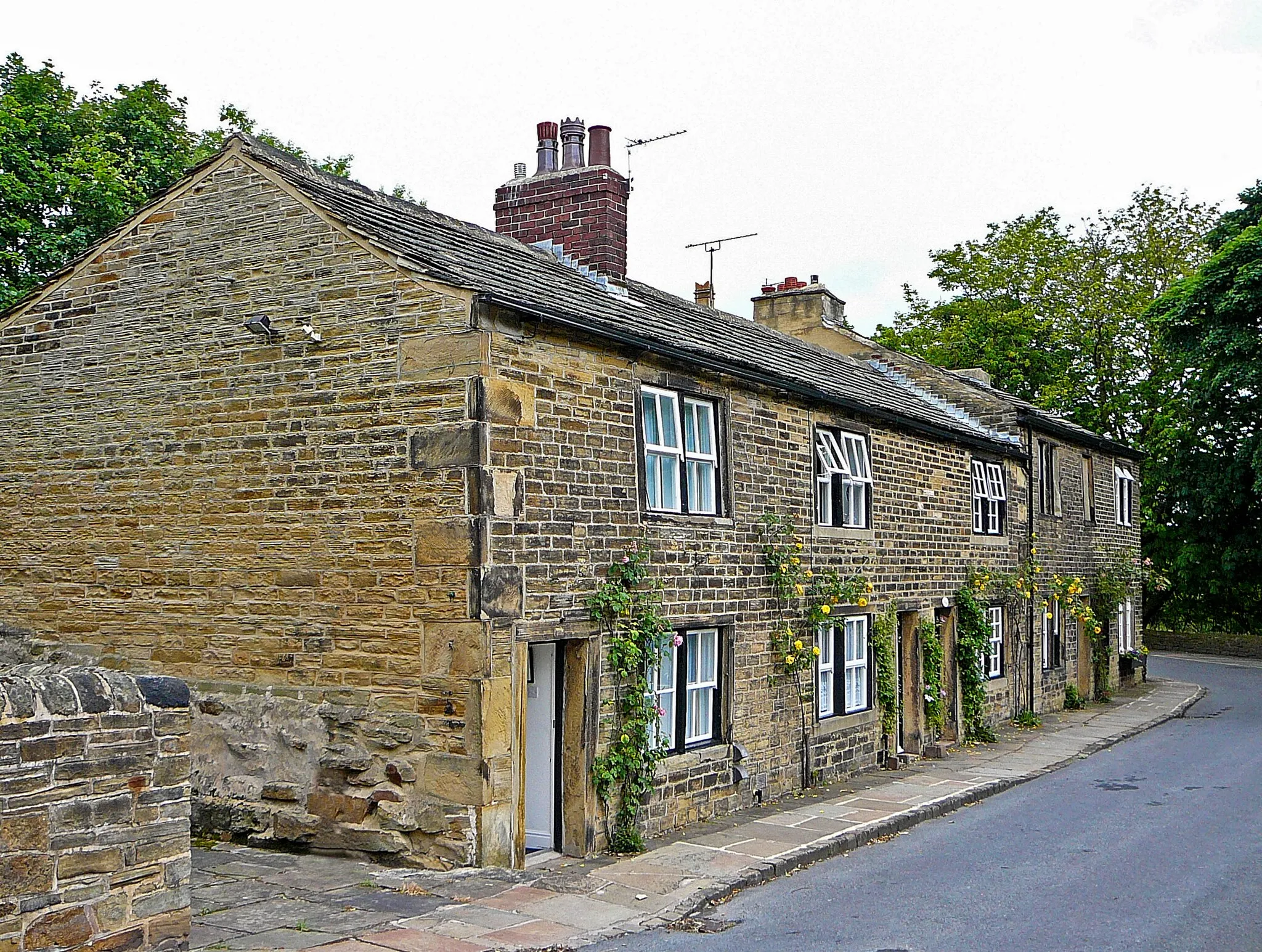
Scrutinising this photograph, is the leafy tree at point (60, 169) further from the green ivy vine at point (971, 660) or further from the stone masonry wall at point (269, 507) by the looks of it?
the green ivy vine at point (971, 660)

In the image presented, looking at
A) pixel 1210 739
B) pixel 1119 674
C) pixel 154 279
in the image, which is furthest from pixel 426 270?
pixel 1119 674

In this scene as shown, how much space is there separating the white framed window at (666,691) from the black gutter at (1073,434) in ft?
42.5

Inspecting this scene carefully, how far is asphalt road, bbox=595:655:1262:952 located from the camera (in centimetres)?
855

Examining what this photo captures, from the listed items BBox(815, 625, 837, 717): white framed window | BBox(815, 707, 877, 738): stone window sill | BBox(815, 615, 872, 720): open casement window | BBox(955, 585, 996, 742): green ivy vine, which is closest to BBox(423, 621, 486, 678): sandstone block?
BBox(815, 615, 872, 720): open casement window

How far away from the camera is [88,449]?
12281 mm

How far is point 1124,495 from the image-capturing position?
98.3 ft

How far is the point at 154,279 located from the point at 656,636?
20.8 ft

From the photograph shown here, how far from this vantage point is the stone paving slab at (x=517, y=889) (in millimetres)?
8125

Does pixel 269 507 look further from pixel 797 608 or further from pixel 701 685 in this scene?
pixel 797 608

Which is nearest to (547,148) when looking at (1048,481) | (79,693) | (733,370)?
(733,370)

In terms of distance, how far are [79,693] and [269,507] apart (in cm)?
449

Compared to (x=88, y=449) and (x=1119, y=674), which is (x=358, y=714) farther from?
(x=1119, y=674)

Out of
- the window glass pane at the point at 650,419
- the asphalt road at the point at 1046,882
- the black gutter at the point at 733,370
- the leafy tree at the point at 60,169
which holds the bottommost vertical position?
the asphalt road at the point at 1046,882

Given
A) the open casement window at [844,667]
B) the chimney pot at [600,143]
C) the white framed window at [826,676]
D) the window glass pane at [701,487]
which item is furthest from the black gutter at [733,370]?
the chimney pot at [600,143]
